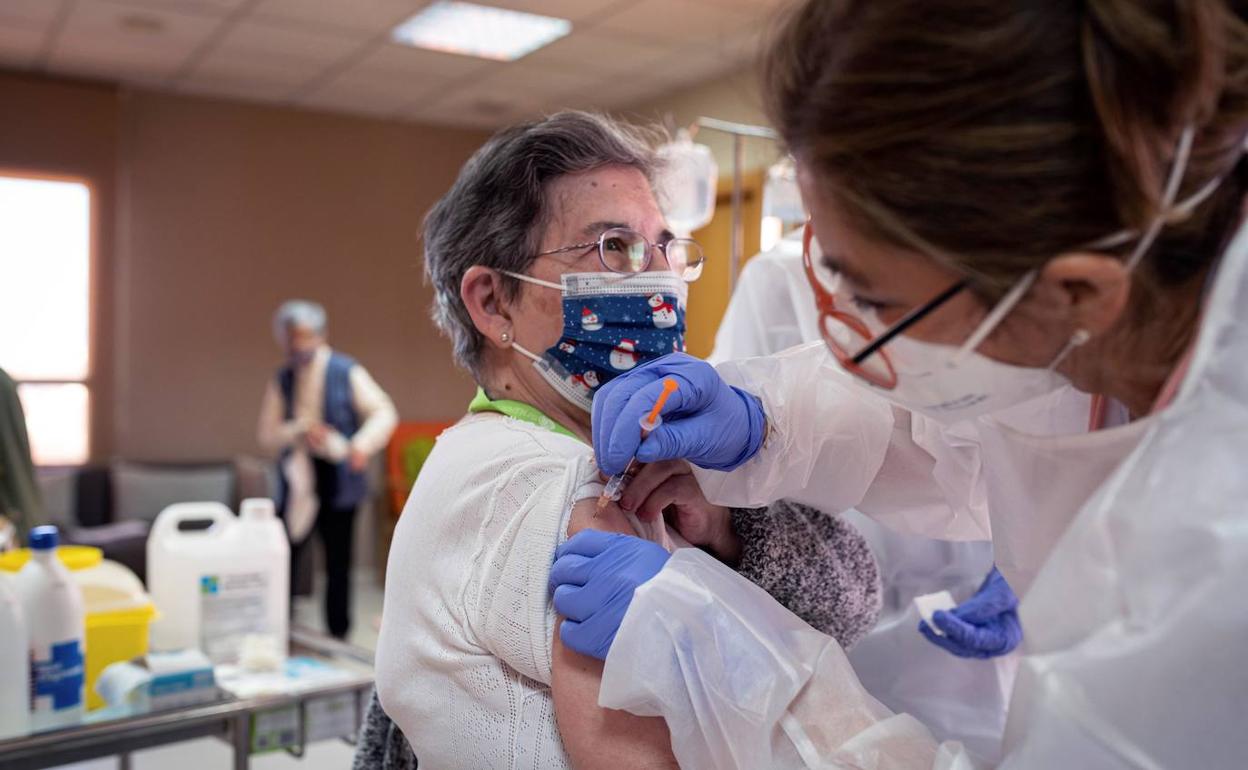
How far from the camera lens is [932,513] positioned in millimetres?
1255

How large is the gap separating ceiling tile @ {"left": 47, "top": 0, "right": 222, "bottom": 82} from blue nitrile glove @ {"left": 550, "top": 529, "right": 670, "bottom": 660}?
4588 millimetres

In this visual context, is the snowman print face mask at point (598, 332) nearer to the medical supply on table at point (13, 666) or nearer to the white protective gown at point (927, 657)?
the white protective gown at point (927, 657)

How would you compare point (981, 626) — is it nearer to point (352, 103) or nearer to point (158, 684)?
point (158, 684)

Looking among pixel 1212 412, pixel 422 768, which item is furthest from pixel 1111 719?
pixel 422 768

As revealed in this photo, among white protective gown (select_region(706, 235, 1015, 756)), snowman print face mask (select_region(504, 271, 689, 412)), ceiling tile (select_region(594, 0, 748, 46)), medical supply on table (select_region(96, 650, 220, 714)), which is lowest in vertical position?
medical supply on table (select_region(96, 650, 220, 714))

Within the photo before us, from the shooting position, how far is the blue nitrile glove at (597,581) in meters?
0.99

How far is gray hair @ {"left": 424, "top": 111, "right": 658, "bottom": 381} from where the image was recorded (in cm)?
129

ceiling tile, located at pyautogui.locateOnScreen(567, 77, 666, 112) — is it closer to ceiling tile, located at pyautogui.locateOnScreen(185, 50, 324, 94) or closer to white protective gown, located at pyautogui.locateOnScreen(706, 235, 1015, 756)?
ceiling tile, located at pyautogui.locateOnScreen(185, 50, 324, 94)

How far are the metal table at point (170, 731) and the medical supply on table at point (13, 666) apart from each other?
0.04m

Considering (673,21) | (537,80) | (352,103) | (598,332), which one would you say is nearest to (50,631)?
(598,332)

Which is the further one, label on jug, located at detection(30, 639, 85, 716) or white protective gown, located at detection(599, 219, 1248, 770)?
label on jug, located at detection(30, 639, 85, 716)

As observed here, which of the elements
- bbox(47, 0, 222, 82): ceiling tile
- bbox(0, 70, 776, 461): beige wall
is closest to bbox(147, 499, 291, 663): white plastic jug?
bbox(47, 0, 222, 82): ceiling tile

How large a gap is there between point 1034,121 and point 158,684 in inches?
65.3

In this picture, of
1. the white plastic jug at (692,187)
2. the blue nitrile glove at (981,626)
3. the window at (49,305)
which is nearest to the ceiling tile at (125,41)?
the window at (49,305)
